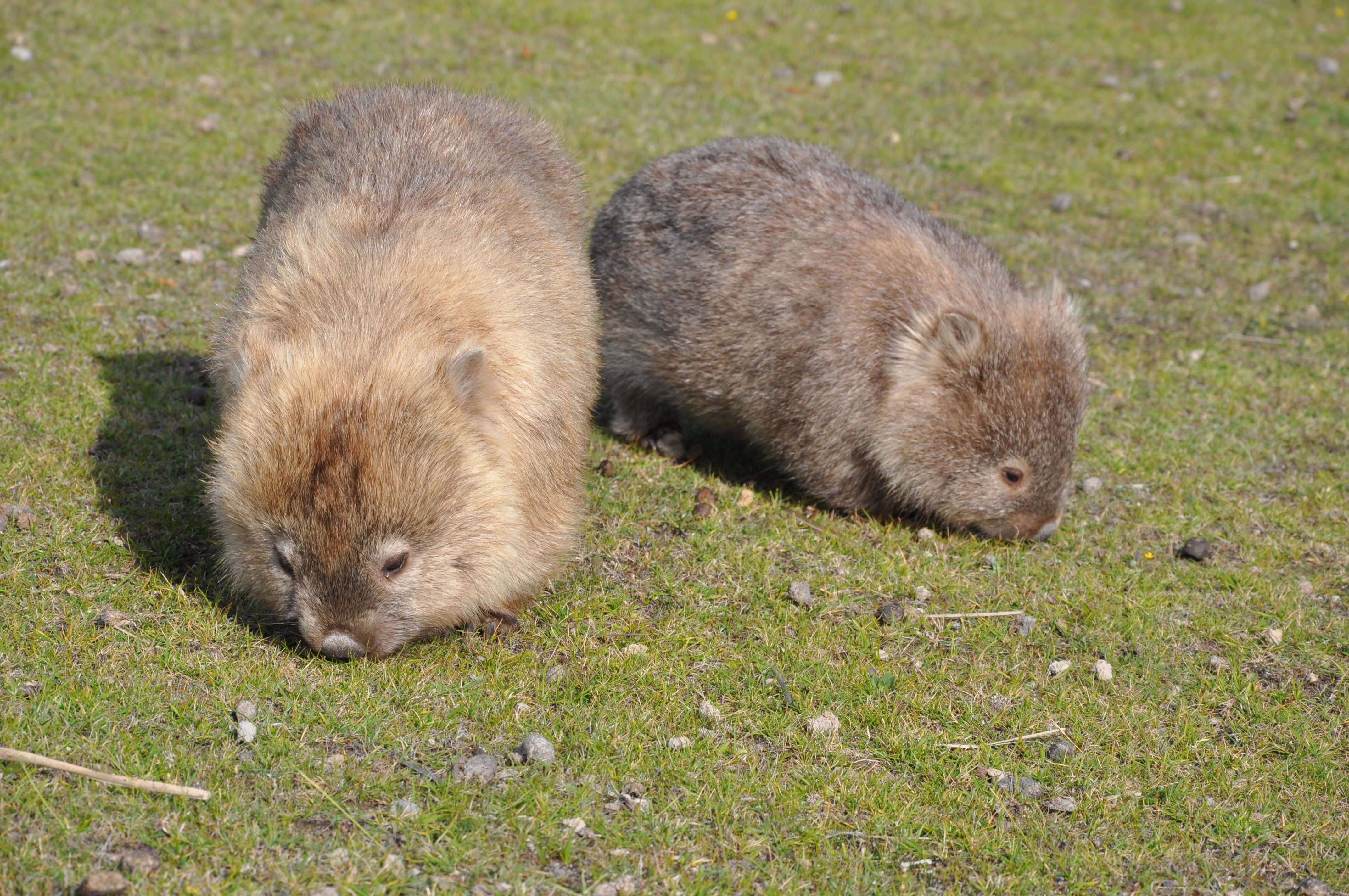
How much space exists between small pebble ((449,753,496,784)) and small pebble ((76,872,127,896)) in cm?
109

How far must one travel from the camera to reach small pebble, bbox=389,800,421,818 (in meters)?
3.79

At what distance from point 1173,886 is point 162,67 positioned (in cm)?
1091

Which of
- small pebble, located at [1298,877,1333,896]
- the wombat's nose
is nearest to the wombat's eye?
the wombat's nose

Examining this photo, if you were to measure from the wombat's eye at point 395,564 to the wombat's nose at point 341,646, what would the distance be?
0.28 m

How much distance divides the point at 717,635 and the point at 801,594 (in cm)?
52

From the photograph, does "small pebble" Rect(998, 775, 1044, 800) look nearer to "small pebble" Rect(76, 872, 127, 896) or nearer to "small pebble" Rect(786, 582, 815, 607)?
"small pebble" Rect(786, 582, 815, 607)

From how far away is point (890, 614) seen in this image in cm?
520

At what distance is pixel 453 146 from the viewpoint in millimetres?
5266

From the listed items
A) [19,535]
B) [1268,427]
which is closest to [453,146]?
[19,535]

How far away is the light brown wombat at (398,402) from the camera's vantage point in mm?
4027

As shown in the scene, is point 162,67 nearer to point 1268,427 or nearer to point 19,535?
point 19,535

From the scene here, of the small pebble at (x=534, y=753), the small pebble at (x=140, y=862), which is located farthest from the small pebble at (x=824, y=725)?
the small pebble at (x=140, y=862)

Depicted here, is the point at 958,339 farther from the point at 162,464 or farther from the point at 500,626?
the point at 162,464

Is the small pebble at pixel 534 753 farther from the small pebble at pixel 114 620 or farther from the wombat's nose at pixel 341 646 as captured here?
the small pebble at pixel 114 620
